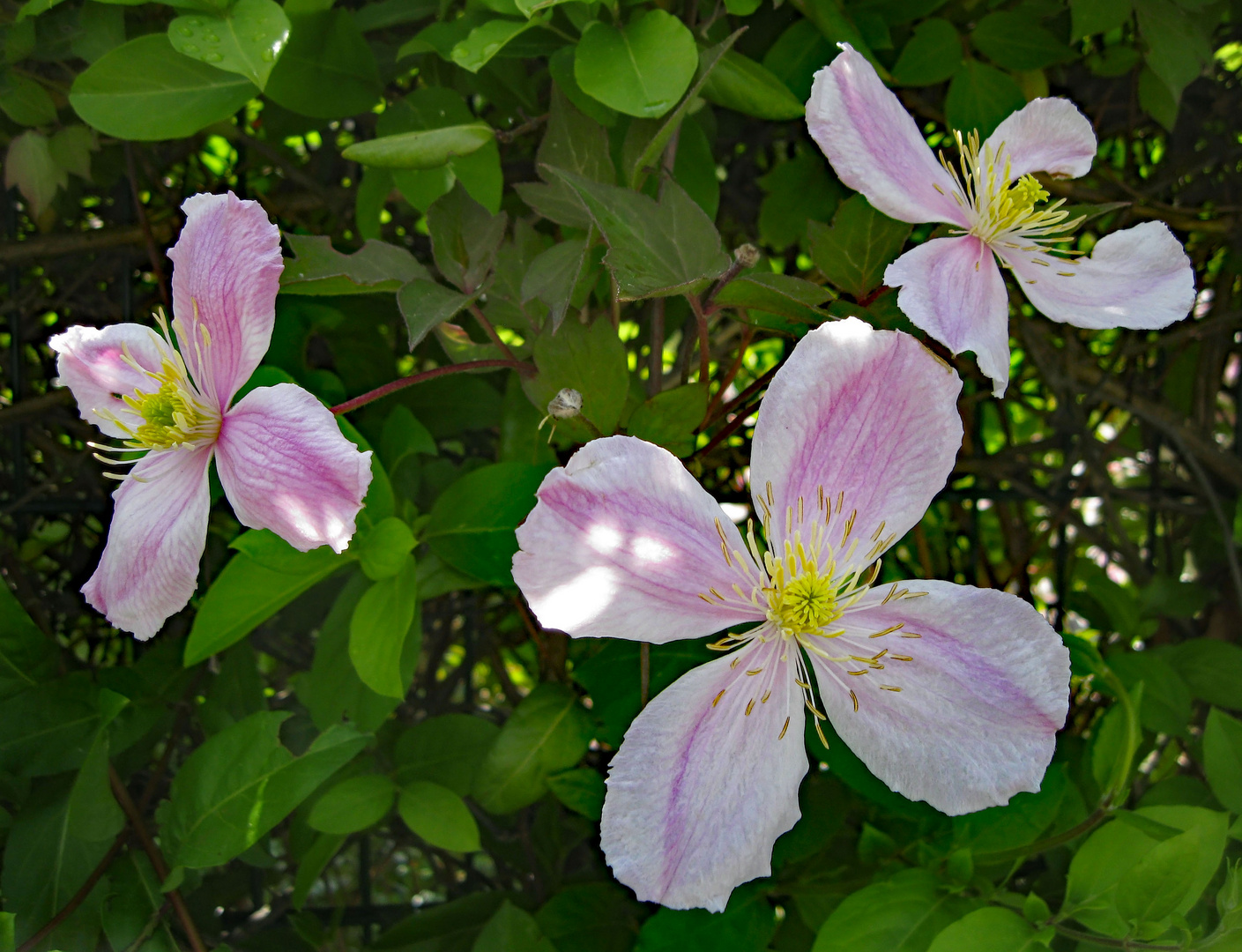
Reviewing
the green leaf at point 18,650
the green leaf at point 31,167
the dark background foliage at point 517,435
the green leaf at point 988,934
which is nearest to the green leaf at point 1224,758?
the dark background foliage at point 517,435

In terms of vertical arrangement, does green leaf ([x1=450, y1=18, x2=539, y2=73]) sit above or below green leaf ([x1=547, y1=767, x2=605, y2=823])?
above

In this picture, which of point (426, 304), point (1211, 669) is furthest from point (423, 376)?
point (1211, 669)

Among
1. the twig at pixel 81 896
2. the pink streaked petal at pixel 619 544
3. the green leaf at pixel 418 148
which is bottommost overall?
the twig at pixel 81 896

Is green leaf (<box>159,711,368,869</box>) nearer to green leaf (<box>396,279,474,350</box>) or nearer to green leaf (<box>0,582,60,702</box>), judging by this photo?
green leaf (<box>0,582,60,702</box>)

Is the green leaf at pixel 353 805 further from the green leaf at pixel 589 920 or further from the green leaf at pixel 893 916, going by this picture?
the green leaf at pixel 893 916

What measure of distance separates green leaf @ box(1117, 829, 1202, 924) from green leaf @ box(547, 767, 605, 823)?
1.40 feet

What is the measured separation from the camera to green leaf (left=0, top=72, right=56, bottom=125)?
0.92m

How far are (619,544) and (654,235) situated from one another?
0.22m

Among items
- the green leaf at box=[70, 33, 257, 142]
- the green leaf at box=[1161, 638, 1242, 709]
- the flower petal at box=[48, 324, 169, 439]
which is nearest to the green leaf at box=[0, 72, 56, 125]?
Result: the green leaf at box=[70, 33, 257, 142]

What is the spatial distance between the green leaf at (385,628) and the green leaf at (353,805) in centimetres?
22

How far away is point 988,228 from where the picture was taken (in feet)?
2.34

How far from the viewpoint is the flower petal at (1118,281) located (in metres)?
0.72

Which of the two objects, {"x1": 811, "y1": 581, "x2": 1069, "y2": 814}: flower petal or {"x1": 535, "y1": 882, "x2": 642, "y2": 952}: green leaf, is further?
{"x1": 535, "y1": 882, "x2": 642, "y2": 952}: green leaf

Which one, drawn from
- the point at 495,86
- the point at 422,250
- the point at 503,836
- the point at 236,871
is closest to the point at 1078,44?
the point at 495,86
